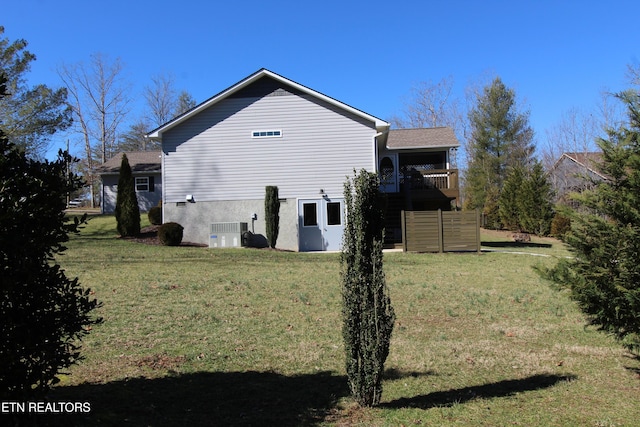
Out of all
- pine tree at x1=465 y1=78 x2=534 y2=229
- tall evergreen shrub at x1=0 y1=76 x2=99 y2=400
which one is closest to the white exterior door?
tall evergreen shrub at x1=0 y1=76 x2=99 y2=400

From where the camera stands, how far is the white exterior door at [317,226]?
66.3ft

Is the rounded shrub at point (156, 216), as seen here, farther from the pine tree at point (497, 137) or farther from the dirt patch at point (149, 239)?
the pine tree at point (497, 137)

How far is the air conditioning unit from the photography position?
19359 mm

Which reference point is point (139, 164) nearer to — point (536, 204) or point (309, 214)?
point (309, 214)

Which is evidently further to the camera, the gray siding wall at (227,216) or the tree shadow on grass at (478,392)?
the gray siding wall at (227,216)

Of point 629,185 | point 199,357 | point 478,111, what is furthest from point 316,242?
point 478,111

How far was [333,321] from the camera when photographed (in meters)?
7.73

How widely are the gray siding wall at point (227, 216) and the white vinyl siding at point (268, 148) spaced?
358mm

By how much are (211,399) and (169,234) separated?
14647mm

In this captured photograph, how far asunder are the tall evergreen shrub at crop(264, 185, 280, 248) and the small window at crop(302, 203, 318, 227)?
136 cm

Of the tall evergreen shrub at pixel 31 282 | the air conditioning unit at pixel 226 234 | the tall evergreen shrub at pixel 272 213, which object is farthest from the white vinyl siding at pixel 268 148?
the tall evergreen shrub at pixel 31 282

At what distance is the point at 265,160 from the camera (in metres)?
20.2

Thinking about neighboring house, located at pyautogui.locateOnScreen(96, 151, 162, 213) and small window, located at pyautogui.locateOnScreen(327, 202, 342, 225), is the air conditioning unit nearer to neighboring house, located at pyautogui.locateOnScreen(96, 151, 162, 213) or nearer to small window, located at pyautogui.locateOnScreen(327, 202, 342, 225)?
small window, located at pyautogui.locateOnScreen(327, 202, 342, 225)

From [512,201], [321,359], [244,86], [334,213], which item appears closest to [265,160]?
[244,86]
